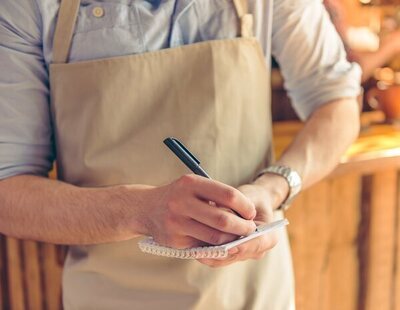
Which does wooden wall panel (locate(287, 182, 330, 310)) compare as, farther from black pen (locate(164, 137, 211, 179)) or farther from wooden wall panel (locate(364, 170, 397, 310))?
black pen (locate(164, 137, 211, 179))

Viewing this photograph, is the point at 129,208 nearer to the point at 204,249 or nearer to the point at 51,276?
the point at 204,249

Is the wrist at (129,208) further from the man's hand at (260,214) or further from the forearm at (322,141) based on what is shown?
the forearm at (322,141)

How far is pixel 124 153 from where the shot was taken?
980mm

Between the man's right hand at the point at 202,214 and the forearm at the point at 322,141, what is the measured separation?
1.06 feet

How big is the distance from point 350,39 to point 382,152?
55 centimetres

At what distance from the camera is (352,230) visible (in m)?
1.75

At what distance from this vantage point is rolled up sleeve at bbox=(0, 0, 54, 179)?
0.93 m

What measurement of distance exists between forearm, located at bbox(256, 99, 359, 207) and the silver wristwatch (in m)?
0.02

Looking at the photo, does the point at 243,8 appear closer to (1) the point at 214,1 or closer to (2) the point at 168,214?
(1) the point at 214,1

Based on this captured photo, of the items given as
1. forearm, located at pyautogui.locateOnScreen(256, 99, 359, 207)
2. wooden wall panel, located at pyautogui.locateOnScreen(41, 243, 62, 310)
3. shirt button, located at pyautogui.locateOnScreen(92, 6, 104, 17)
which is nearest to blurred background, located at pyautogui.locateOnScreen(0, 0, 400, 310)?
forearm, located at pyautogui.locateOnScreen(256, 99, 359, 207)

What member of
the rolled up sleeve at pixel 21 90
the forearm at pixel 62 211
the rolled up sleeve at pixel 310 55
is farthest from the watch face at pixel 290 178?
the rolled up sleeve at pixel 21 90

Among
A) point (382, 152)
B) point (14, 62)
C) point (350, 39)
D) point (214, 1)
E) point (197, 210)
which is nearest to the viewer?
point (197, 210)

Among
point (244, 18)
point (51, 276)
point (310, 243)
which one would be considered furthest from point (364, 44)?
point (51, 276)

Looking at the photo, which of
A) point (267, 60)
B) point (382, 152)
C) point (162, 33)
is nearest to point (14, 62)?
point (162, 33)
